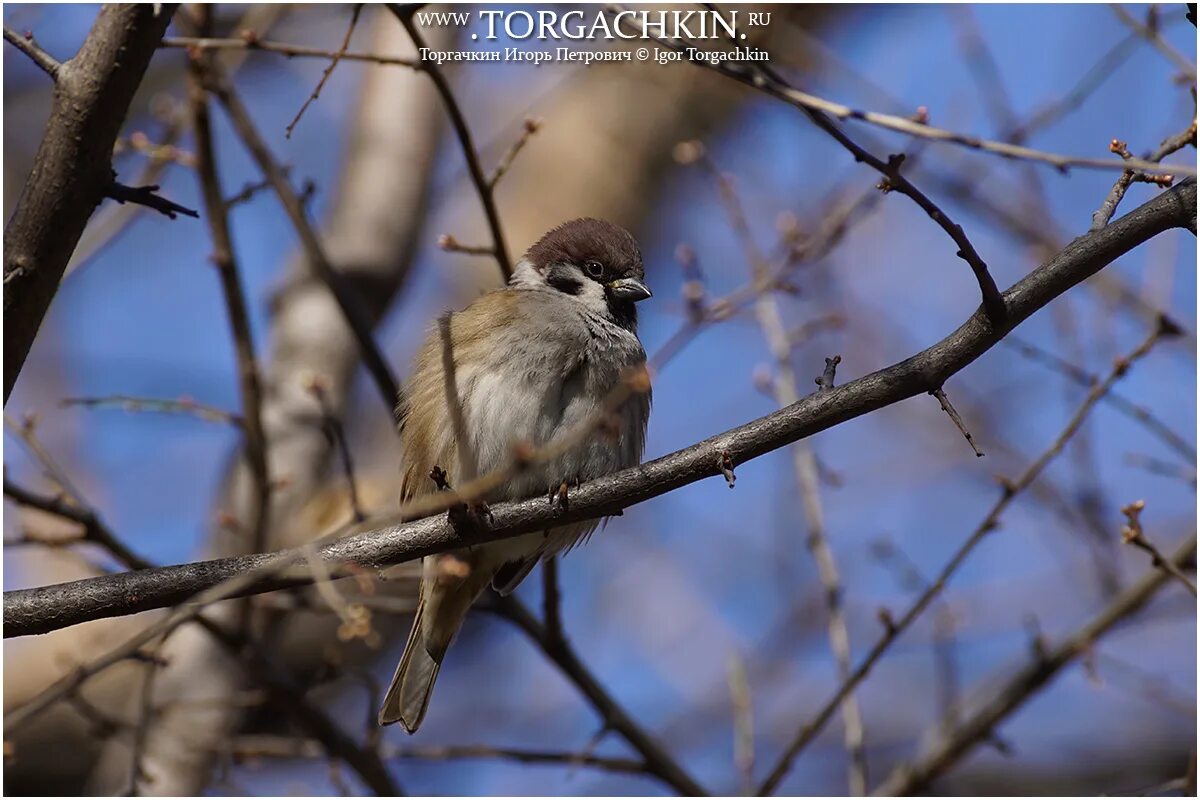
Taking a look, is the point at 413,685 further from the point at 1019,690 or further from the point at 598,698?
the point at 1019,690

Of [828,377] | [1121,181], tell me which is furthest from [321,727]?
[1121,181]

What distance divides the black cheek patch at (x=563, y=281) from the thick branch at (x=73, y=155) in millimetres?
1848

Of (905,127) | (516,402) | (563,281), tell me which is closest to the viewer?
(905,127)

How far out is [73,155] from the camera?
117 inches

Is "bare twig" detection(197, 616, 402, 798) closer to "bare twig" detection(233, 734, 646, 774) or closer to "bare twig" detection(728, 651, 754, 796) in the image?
"bare twig" detection(233, 734, 646, 774)

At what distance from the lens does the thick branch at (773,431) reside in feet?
8.68

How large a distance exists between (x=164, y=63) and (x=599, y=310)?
16.9ft

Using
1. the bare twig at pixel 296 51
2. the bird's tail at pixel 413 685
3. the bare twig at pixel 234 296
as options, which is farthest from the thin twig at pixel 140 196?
the bird's tail at pixel 413 685

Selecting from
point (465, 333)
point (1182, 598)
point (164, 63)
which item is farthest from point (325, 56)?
point (164, 63)

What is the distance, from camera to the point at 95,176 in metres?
3.01

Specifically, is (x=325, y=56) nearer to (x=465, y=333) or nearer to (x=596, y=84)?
(x=465, y=333)

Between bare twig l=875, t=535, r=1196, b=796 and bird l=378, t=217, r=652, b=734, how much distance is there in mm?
1442

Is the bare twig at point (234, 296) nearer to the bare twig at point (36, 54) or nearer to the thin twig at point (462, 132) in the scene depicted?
the thin twig at point (462, 132)

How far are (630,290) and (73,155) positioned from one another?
6.60ft
